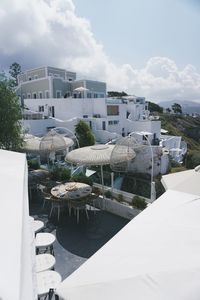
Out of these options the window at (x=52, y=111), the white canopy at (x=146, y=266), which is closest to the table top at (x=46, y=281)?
the white canopy at (x=146, y=266)

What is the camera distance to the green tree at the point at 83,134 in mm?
26359

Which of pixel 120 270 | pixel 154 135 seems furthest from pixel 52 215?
pixel 154 135

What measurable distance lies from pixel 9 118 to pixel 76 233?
8962 mm

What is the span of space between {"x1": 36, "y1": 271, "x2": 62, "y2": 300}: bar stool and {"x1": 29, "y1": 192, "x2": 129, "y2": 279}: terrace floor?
119 centimetres

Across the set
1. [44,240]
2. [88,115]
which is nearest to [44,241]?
[44,240]

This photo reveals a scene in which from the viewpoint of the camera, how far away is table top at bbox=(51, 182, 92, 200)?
37.0 feet

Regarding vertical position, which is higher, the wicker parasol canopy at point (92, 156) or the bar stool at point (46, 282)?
the wicker parasol canopy at point (92, 156)

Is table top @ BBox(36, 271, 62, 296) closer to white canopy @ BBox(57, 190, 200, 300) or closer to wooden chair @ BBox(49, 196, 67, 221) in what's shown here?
white canopy @ BBox(57, 190, 200, 300)

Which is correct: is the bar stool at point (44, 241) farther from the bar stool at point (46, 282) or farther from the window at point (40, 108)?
the window at point (40, 108)

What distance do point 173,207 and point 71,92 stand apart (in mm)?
36221

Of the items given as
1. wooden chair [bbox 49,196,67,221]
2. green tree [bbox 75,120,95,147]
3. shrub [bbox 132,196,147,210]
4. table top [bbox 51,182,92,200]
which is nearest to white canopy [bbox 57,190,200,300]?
shrub [bbox 132,196,147,210]

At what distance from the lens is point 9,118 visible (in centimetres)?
1577

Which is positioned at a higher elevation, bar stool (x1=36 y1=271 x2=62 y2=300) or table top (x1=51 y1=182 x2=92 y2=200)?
table top (x1=51 y1=182 x2=92 y2=200)

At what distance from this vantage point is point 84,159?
1173 cm
